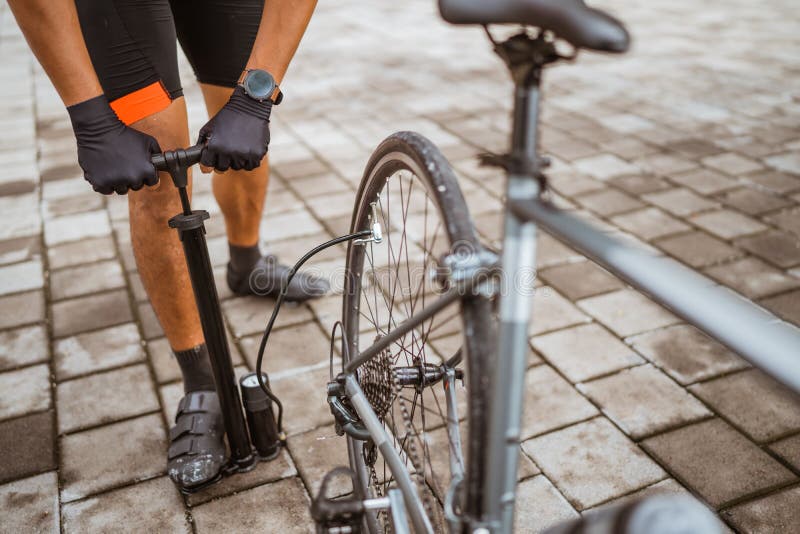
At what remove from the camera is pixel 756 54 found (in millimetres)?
5746

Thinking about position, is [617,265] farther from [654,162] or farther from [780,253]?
[654,162]

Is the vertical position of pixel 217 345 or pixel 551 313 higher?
pixel 217 345

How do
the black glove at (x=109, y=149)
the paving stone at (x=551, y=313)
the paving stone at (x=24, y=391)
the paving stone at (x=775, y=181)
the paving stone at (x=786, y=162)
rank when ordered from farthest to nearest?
the paving stone at (x=786, y=162)
the paving stone at (x=775, y=181)
the paving stone at (x=551, y=313)
the paving stone at (x=24, y=391)
the black glove at (x=109, y=149)

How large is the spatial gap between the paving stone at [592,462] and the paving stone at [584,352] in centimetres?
24

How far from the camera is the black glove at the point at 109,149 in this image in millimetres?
1439

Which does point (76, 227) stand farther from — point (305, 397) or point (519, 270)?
point (519, 270)

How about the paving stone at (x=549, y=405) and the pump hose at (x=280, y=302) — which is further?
the paving stone at (x=549, y=405)

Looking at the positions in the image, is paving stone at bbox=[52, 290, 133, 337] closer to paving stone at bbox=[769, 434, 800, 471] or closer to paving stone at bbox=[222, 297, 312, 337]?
paving stone at bbox=[222, 297, 312, 337]

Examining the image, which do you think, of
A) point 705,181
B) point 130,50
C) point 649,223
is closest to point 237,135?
point 130,50

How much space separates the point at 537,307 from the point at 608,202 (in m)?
1.01

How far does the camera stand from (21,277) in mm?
2896

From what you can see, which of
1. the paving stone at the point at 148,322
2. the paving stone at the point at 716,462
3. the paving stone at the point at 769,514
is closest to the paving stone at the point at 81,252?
the paving stone at the point at 148,322

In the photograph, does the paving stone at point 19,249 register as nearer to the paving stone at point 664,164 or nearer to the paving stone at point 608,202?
the paving stone at point 608,202

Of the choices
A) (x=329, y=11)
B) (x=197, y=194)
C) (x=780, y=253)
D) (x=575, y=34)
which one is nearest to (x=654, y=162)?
(x=780, y=253)
